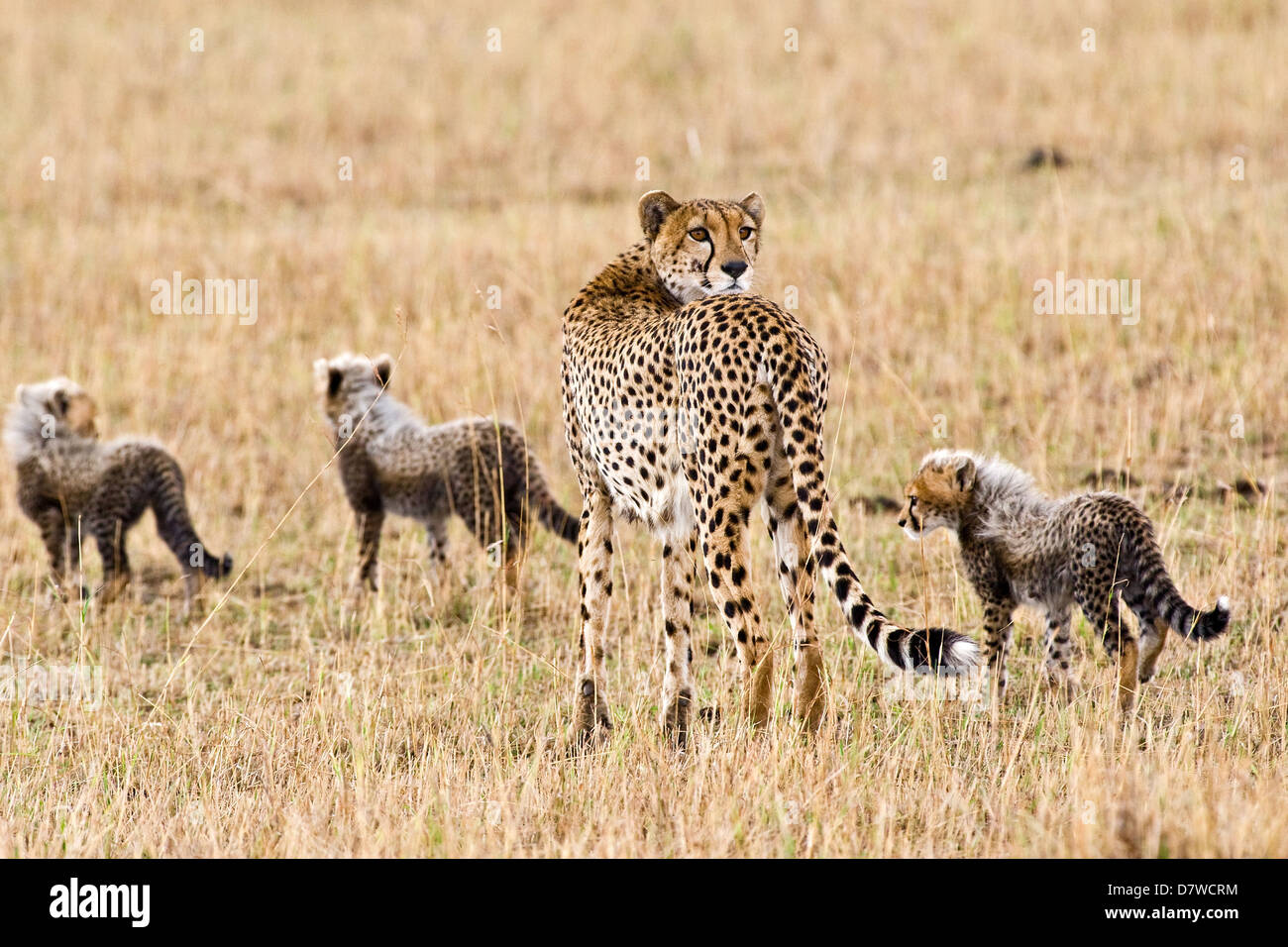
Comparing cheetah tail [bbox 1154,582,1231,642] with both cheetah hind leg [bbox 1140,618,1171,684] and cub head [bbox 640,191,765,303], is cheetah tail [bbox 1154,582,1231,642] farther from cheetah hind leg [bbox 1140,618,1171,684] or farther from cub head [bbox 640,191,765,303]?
cub head [bbox 640,191,765,303]

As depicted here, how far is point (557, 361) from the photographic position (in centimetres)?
890

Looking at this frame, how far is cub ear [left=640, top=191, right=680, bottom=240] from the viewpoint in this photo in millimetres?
4594

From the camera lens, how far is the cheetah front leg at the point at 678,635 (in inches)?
178

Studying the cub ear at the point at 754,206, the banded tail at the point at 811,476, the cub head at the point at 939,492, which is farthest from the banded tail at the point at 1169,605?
the cub ear at the point at 754,206

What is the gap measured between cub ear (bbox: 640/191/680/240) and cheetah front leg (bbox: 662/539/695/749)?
97cm

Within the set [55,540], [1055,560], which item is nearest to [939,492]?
[1055,560]

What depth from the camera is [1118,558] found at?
4746mm

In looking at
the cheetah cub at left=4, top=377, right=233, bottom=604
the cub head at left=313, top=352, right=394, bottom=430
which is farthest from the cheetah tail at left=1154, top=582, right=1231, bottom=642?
the cheetah cub at left=4, top=377, right=233, bottom=604

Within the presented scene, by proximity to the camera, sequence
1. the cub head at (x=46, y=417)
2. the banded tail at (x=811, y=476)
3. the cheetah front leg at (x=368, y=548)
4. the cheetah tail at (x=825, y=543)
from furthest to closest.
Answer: the cub head at (x=46, y=417) < the cheetah front leg at (x=368, y=548) < the banded tail at (x=811, y=476) < the cheetah tail at (x=825, y=543)

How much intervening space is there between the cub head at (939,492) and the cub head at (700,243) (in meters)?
0.98

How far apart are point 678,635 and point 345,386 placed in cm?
268

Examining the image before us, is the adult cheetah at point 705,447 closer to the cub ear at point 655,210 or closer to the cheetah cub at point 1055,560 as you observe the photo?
the cub ear at point 655,210

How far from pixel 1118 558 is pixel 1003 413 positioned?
311 centimetres
